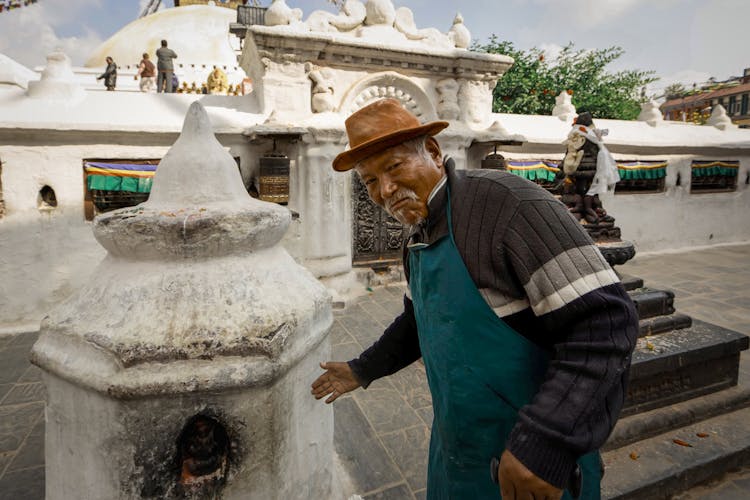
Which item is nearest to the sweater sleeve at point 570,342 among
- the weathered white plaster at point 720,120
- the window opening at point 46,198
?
the window opening at point 46,198

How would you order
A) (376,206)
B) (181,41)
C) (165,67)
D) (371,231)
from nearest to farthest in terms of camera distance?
(376,206) → (371,231) → (165,67) → (181,41)

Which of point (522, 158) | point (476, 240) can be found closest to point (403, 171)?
point (476, 240)

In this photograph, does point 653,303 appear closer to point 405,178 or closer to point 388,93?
point 405,178

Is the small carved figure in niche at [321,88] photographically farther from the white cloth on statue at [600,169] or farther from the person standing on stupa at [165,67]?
the person standing on stupa at [165,67]

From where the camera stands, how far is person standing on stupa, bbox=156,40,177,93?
31.3 ft

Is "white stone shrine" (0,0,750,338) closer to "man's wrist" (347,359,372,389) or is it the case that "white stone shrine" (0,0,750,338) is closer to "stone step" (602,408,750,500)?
"stone step" (602,408,750,500)

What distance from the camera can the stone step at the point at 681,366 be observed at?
10.8 feet

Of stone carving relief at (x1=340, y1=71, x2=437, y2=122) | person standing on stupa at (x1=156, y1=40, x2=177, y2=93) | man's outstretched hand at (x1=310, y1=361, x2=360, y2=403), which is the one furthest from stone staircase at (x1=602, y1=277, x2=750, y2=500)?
person standing on stupa at (x1=156, y1=40, x2=177, y2=93)

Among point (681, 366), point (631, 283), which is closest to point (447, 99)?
point (631, 283)

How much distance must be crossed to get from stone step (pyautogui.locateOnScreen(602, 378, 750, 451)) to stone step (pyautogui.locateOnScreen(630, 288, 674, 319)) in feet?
2.54

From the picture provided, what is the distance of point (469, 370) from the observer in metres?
1.27

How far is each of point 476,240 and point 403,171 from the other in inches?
13.8

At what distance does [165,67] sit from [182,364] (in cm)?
1057

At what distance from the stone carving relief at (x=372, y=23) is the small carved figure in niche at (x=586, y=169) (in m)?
4.21
